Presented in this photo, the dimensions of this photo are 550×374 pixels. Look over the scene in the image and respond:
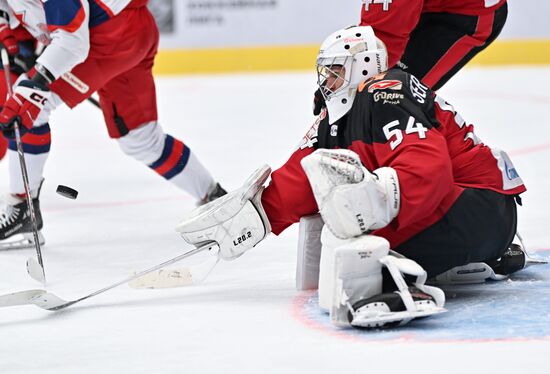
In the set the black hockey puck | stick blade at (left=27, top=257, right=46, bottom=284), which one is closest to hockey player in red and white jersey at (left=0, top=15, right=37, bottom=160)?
the black hockey puck

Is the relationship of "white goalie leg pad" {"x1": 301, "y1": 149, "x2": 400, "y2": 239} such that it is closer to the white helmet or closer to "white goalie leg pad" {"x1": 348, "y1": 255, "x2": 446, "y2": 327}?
"white goalie leg pad" {"x1": 348, "y1": 255, "x2": 446, "y2": 327}

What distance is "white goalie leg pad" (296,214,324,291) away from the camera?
2.61 m

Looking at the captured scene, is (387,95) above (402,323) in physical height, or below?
above

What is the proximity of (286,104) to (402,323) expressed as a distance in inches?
206

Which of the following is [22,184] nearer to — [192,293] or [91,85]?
→ [91,85]

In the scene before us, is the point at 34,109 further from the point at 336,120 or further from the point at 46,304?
the point at 336,120

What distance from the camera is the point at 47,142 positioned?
3.65 m

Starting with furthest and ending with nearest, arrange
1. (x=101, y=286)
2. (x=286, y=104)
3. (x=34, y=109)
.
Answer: (x=286, y=104) < (x=34, y=109) < (x=101, y=286)

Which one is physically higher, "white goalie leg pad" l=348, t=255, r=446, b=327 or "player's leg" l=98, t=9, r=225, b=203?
"player's leg" l=98, t=9, r=225, b=203

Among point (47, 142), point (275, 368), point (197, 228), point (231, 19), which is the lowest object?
point (275, 368)

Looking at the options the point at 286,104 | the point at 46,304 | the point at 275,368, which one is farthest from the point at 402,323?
the point at 286,104

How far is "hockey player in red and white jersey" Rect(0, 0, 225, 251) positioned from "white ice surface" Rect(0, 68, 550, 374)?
0.60ft

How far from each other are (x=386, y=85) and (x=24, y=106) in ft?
4.51

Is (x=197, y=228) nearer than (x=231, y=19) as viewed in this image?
Yes
